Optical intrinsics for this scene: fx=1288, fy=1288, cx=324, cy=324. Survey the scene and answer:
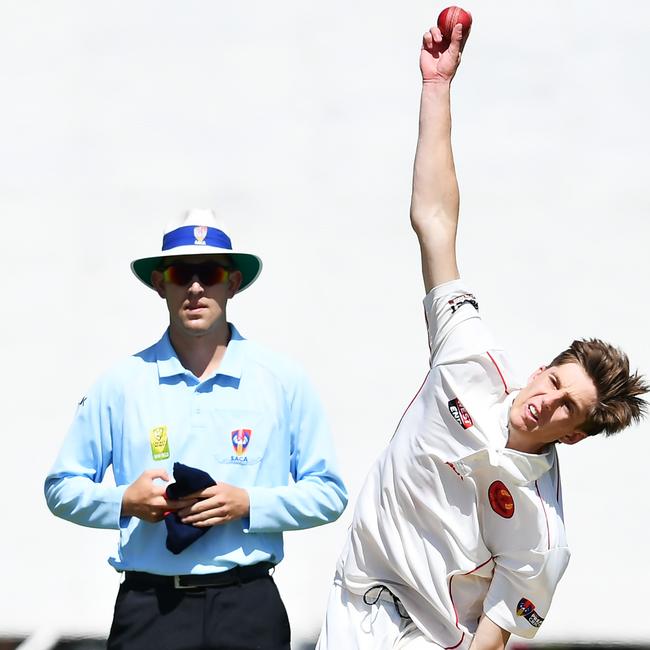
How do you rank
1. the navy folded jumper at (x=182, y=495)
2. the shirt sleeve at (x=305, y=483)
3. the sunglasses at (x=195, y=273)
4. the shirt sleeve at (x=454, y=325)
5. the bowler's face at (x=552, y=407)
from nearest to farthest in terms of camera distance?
1. the bowler's face at (x=552, y=407)
2. the shirt sleeve at (x=454, y=325)
3. the navy folded jumper at (x=182, y=495)
4. the shirt sleeve at (x=305, y=483)
5. the sunglasses at (x=195, y=273)

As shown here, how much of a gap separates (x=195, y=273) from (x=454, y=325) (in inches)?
25.7

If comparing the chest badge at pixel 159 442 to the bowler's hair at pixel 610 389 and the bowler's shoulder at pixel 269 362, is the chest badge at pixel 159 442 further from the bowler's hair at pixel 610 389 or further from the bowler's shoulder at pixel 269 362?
the bowler's hair at pixel 610 389

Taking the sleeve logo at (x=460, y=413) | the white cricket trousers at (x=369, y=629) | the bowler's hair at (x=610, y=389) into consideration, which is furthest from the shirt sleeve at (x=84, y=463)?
the bowler's hair at (x=610, y=389)

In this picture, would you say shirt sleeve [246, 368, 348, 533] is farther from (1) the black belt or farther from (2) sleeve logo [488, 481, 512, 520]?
(2) sleeve logo [488, 481, 512, 520]

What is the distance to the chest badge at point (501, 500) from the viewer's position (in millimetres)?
2545

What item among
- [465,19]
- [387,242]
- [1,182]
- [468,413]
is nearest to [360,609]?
[468,413]

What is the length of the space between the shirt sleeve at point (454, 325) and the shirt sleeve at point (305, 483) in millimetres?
434

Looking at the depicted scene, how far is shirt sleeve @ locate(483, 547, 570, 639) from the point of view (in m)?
2.54

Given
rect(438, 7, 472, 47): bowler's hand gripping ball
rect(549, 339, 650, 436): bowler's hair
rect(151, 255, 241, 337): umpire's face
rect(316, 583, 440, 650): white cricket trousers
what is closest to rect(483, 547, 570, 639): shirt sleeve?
rect(316, 583, 440, 650): white cricket trousers

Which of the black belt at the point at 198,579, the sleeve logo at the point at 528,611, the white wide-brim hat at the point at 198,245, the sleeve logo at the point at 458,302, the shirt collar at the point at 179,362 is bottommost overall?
the sleeve logo at the point at 528,611

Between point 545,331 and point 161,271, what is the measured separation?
7.01 ft

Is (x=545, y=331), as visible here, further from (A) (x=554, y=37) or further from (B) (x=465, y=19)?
(B) (x=465, y=19)

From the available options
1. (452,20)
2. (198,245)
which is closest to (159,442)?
(198,245)

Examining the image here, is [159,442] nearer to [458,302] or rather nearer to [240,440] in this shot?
[240,440]
